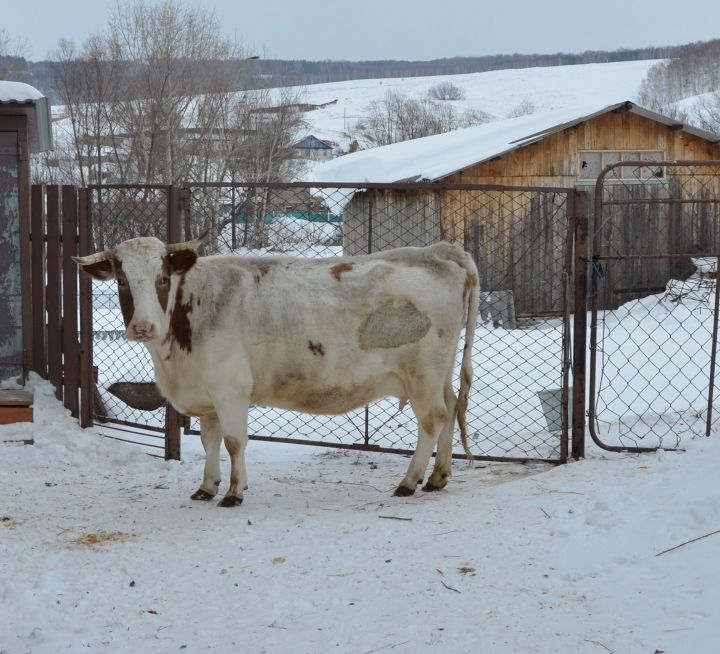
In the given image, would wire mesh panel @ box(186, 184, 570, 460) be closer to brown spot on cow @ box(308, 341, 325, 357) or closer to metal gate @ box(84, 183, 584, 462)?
metal gate @ box(84, 183, 584, 462)

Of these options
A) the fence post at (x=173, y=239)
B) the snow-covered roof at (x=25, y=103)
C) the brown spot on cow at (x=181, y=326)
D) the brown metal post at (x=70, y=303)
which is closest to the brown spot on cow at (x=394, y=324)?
the brown spot on cow at (x=181, y=326)

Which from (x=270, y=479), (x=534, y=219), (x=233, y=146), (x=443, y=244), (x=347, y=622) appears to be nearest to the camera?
(x=347, y=622)

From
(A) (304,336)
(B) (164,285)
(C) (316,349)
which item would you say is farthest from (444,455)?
(B) (164,285)

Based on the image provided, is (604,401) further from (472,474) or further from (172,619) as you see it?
(172,619)

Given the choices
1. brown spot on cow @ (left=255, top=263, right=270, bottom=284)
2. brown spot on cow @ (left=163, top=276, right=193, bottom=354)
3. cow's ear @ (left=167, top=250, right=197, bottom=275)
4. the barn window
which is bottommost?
brown spot on cow @ (left=163, top=276, right=193, bottom=354)

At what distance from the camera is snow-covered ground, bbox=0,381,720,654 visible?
164 inches

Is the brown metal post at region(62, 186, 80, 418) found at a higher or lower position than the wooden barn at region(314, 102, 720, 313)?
lower

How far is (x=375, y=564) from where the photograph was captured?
5.12m

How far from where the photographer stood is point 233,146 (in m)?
39.0

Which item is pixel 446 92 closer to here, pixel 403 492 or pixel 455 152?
pixel 455 152

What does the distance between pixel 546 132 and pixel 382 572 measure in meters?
15.9

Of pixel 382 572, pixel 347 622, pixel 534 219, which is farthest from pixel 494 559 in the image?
pixel 534 219

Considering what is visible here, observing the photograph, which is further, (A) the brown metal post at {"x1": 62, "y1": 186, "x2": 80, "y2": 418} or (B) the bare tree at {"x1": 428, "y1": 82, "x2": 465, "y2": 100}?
(B) the bare tree at {"x1": 428, "y1": 82, "x2": 465, "y2": 100}

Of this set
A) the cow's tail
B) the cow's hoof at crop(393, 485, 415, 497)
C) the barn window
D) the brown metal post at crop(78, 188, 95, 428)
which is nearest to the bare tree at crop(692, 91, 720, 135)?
the barn window
